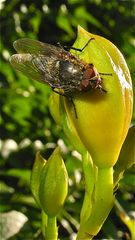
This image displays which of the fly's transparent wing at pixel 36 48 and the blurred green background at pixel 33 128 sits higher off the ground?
the fly's transparent wing at pixel 36 48

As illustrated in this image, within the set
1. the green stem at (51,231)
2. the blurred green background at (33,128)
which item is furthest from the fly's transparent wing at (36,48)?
the green stem at (51,231)

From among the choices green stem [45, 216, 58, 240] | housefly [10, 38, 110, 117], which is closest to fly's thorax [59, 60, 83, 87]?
Result: housefly [10, 38, 110, 117]

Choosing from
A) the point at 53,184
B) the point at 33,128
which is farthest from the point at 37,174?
the point at 33,128

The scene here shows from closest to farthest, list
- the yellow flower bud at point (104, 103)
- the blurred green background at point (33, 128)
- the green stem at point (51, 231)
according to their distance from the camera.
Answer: the yellow flower bud at point (104, 103) < the green stem at point (51, 231) < the blurred green background at point (33, 128)

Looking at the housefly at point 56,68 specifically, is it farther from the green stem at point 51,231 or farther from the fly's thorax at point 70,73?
the green stem at point 51,231

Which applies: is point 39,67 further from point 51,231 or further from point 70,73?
point 51,231

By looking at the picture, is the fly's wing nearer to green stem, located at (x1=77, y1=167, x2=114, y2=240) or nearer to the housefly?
the housefly
